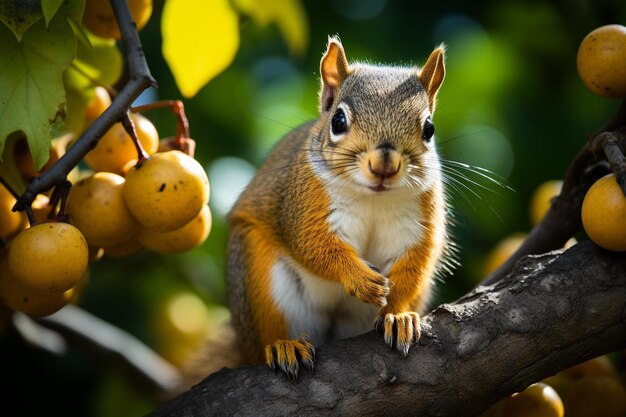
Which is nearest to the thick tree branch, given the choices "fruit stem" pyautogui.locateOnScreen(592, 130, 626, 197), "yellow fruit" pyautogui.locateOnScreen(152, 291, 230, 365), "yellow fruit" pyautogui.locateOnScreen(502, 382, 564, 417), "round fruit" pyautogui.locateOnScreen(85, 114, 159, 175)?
"fruit stem" pyautogui.locateOnScreen(592, 130, 626, 197)

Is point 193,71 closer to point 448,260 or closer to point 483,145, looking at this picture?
point 448,260

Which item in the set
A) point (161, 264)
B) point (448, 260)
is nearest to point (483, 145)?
point (448, 260)

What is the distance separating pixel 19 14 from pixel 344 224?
1.15m

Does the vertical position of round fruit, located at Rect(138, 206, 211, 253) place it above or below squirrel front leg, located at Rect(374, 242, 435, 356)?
below

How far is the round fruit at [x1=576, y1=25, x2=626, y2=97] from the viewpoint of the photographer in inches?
94.4

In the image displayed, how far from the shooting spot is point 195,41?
258 centimetres

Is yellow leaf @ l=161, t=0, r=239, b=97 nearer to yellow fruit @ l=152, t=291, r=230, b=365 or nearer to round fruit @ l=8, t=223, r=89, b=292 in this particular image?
round fruit @ l=8, t=223, r=89, b=292

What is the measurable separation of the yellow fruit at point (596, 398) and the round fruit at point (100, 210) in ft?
4.75

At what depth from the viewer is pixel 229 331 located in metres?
3.62

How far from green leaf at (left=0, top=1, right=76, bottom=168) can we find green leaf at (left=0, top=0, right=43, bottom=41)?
0.10 meters

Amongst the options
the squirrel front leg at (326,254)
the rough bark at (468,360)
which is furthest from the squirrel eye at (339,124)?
the rough bark at (468,360)

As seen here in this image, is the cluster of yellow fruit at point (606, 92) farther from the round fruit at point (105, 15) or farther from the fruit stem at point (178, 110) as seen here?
the round fruit at point (105, 15)

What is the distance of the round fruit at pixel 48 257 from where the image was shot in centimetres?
218

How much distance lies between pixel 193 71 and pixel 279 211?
689 mm
